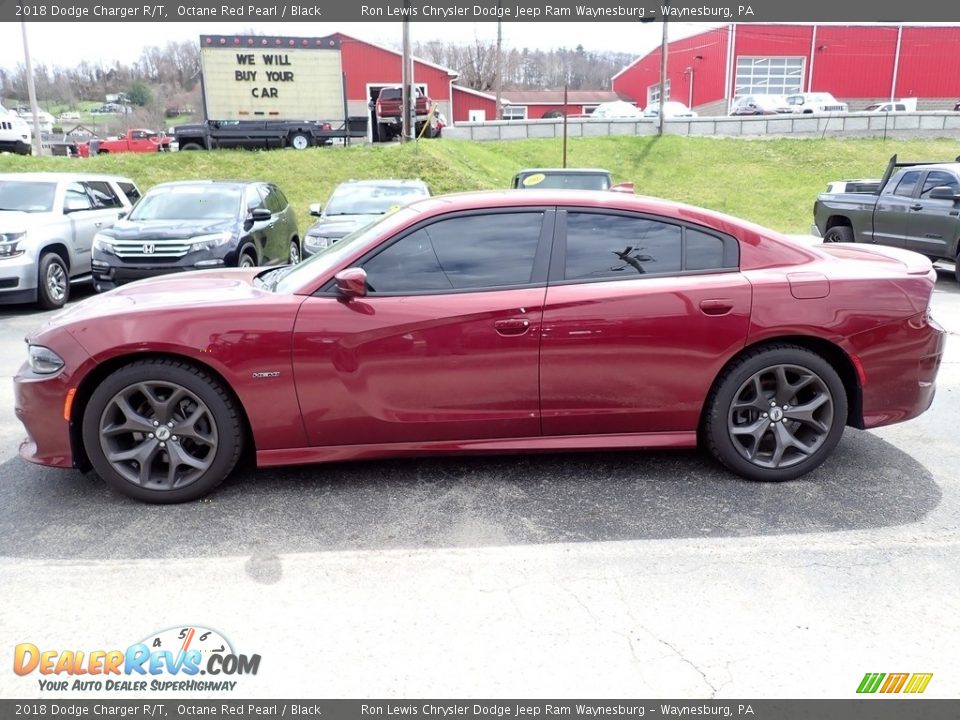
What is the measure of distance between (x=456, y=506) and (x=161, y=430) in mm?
1576

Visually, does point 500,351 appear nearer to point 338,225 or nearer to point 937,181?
point 338,225

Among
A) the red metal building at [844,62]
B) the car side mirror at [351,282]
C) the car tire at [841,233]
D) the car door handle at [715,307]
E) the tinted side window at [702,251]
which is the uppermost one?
the red metal building at [844,62]

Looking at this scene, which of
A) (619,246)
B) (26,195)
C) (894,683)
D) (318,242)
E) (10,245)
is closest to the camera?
(894,683)

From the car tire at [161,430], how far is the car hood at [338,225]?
6.98m

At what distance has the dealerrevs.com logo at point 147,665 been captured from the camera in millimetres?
2541

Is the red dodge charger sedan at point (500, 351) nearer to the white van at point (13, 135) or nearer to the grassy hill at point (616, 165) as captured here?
the grassy hill at point (616, 165)

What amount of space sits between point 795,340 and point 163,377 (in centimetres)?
338

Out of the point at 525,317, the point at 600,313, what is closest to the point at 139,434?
the point at 525,317

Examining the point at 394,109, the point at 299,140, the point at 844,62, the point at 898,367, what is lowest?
the point at 898,367

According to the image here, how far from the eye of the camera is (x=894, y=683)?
8.25 feet

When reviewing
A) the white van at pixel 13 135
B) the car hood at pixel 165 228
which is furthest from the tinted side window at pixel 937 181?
the white van at pixel 13 135

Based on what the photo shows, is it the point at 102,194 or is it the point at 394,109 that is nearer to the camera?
the point at 102,194

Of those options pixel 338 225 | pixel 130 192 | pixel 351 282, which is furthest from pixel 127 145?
pixel 351 282

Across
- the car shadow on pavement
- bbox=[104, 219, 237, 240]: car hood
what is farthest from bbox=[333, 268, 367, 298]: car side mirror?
bbox=[104, 219, 237, 240]: car hood
